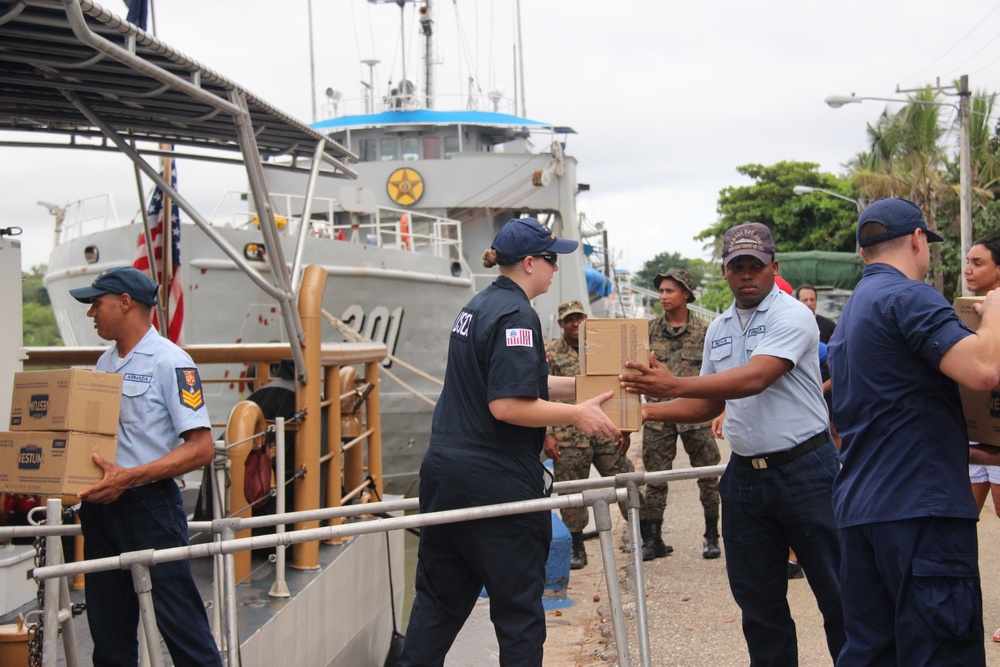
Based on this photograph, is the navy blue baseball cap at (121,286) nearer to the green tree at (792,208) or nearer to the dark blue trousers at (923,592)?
the dark blue trousers at (923,592)

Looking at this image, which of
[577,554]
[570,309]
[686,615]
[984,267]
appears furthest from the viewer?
[577,554]

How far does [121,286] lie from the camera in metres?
3.81

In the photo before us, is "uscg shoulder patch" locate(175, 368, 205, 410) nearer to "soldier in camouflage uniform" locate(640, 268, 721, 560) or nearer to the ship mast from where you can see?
"soldier in camouflage uniform" locate(640, 268, 721, 560)

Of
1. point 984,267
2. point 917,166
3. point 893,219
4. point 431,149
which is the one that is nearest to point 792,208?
point 917,166

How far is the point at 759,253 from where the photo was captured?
3785mm

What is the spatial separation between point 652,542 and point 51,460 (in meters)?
4.94

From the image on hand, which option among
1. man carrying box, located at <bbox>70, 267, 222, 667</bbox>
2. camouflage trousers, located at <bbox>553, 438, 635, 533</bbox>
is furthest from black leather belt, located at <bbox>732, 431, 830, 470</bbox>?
camouflage trousers, located at <bbox>553, 438, 635, 533</bbox>

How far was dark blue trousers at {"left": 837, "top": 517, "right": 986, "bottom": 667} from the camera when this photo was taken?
9.05ft

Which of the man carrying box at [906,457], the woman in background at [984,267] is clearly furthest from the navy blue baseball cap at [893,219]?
the woman in background at [984,267]

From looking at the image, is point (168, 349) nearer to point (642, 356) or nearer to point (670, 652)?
point (642, 356)

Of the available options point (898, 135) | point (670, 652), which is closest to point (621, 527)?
point (670, 652)

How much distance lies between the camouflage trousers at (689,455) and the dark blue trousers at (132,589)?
4153 mm

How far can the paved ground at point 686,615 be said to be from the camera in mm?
5273

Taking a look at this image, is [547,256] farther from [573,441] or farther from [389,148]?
[389,148]
